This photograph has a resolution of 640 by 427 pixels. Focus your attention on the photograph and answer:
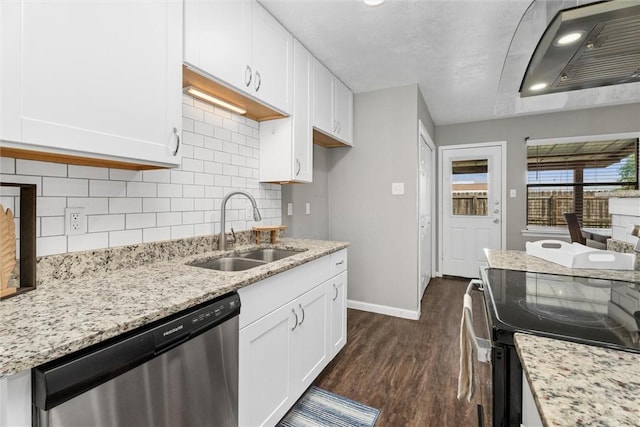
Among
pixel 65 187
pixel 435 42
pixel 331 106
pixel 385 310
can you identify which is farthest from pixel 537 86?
pixel 385 310

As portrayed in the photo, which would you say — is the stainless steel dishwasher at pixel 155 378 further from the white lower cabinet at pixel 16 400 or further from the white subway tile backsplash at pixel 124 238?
the white subway tile backsplash at pixel 124 238

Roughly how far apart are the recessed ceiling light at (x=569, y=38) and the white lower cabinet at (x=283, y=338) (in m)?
1.48

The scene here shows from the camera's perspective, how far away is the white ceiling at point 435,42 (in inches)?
59.1

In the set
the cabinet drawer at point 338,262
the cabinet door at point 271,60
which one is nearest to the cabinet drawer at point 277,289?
the cabinet drawer at point 338,262

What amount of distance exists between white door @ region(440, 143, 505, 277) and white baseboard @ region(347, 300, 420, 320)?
1842 mm

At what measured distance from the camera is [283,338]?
1543mm

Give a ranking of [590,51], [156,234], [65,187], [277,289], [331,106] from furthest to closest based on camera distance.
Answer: [331,106] < [156,234] < [277,289] < [65,187] < [590,51]

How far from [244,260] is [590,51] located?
186 cm

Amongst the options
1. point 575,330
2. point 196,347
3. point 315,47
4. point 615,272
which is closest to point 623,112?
point 615,272

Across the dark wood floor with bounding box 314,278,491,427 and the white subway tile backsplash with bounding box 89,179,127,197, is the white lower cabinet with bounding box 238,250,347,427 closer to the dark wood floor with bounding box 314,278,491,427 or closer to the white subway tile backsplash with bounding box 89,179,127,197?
the dark wood floor with bounding box 314,278,491,427

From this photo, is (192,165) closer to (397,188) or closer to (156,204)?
(156,204)

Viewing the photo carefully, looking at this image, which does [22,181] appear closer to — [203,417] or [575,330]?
[203,417]

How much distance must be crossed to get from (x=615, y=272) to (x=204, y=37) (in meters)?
2.20

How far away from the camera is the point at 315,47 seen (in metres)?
2.35
